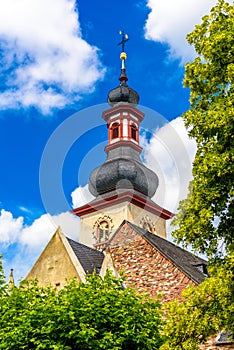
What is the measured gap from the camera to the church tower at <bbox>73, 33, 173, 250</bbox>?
47188 millimetres

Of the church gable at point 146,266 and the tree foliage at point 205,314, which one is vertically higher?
the church gable at point 146,266

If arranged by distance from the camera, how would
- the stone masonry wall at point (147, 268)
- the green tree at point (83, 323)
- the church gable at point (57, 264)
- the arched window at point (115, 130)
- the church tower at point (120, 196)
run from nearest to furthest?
1. the green tree at point (83, 323)
2. the stone masonry wall at point (147, 268)
3. the church gable at point (57, 264)
4. the church tower at point (120, 196)
5. the arched window at point (115, 130)

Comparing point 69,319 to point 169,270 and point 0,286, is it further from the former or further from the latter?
point 169,270

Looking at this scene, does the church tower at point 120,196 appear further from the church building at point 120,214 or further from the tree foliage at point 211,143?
the tree foliage at point 211,143

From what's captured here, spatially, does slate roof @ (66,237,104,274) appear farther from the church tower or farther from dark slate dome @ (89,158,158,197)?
dark slate dome @ (89,158,158,197)

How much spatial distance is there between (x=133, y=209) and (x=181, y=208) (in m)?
34.1

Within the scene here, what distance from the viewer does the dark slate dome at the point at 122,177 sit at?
4734 cm

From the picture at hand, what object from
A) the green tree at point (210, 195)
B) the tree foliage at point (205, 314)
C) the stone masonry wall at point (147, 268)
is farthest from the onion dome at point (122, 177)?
the tree foliage at point (205, 314)

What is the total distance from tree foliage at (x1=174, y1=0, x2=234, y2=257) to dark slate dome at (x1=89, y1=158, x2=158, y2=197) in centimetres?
3324

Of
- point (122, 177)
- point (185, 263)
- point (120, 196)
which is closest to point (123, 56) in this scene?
point (122, 177)

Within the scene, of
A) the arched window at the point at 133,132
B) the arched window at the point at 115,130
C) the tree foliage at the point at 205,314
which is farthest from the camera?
the arched window at the point at 133,132

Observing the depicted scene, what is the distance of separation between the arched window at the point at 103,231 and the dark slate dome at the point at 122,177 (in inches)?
110

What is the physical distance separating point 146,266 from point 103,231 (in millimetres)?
24226

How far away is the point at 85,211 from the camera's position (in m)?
49.4
